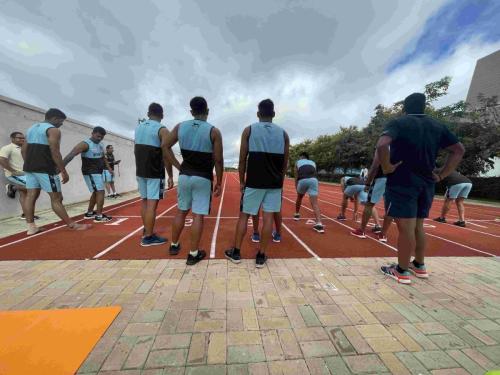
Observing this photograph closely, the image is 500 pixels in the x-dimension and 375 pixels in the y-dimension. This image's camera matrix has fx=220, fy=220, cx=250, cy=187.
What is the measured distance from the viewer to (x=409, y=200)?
2469 mm

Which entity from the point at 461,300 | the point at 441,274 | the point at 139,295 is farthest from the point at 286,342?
the point at 441,274

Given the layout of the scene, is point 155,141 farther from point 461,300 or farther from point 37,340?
point 461,300

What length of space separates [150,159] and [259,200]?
1.83 meters

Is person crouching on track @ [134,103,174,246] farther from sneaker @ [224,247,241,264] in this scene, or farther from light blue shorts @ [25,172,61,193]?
light blue shorts @ [25,172,61,193]

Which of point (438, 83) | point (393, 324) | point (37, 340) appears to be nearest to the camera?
point (37, 340)

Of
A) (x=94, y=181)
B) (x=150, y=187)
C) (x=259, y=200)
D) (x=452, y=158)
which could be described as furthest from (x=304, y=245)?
(x=94, y=181)

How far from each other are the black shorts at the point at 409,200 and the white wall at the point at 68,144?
295 inches

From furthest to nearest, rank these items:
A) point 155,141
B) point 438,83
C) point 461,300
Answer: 1. point 438,83
2. point 155,141
3. point 461,300

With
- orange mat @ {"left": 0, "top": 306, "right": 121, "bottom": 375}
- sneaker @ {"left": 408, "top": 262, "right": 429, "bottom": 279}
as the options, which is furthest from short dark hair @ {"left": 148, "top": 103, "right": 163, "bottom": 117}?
sneaker @ {"left": 408, "top": 262, "right": 429, "bottom": 279}

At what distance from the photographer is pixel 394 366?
1462 mm

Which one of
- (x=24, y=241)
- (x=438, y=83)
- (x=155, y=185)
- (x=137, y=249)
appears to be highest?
(x=438, y=83)

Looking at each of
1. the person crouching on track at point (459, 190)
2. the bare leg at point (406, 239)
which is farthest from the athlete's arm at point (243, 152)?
the person crouching on track at point (459, 190)

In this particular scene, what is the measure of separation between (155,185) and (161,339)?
2312 mm

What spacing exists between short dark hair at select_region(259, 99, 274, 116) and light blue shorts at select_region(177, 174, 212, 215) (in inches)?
45.3
